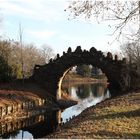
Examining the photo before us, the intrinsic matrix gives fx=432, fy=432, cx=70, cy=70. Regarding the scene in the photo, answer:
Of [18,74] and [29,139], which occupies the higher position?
[18,74]

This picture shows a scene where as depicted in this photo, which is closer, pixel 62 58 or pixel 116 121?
pixel 116 121

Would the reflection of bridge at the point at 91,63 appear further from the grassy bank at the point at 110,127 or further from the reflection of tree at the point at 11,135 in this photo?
the grassy bank at the point at 110,127

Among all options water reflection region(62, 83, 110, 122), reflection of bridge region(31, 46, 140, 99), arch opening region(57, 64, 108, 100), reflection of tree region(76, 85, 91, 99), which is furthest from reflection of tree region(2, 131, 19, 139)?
arch opening region(57, 64, 108, 100)

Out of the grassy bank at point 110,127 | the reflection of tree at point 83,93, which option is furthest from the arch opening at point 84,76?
the grassy bank at point 110,127

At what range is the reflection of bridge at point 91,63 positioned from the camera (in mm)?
50344

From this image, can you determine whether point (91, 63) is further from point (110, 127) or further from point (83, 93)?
point (110, 127)

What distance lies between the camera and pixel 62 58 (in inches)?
2173

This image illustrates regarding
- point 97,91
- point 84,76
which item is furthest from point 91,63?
point 84,76

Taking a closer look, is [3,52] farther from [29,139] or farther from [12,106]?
[29,139]

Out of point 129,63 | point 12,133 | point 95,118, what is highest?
point 129,63

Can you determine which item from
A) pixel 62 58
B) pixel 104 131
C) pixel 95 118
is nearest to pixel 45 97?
pixel 62 58

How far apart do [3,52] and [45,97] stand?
49.4 ft

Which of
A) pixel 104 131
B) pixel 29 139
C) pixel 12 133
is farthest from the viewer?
pixel 12 133

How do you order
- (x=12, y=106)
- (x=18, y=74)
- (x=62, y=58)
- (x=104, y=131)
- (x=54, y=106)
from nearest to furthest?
(x=104, y=131)
(x=12, y=106)
(x=54, y=106)
(x=62, y=58)
(x=18, y=74)
